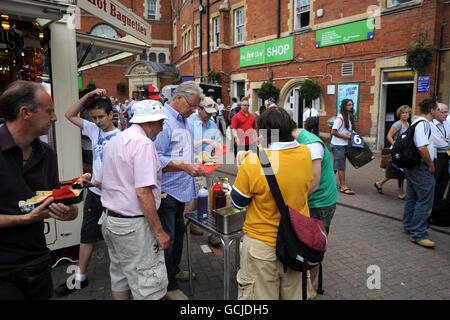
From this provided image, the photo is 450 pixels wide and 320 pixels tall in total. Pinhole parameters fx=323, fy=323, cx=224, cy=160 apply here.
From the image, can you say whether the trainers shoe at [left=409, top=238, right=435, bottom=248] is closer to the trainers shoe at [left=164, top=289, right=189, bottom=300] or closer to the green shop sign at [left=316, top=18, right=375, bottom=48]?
the trainers shoe at [left=164, top=289, right=189, bottom=300]

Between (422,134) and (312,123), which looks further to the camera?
(312,123)

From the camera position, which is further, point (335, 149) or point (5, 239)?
point (335, 149)

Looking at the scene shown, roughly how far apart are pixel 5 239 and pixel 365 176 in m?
8.63

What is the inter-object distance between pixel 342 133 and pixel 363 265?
3718mm

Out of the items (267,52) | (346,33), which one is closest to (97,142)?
(346,33)

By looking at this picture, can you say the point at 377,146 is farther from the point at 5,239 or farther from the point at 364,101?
the point at 5,239

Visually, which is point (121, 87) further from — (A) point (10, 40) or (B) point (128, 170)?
(B) point (128, 170)

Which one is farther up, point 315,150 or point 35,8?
point 35,8

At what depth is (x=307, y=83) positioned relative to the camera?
13586 mm

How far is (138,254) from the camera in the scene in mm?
2410

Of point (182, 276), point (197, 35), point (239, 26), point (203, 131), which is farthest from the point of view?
point (197, 35)

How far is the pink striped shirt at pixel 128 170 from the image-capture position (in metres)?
2.31
